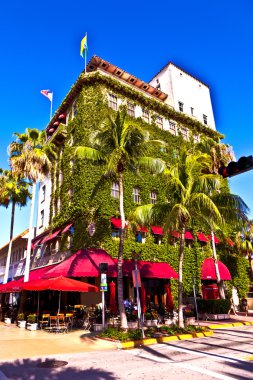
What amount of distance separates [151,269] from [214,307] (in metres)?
5.56

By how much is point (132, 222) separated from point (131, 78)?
19466 mm

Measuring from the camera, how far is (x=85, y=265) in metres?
20.2

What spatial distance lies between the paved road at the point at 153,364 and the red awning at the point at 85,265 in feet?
25.2

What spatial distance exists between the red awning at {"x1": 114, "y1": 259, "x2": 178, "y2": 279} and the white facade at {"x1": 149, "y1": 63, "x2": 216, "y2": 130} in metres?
20.0

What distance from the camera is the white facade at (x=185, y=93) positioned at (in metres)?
37.4

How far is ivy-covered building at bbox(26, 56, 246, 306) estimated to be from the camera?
24.0 metres

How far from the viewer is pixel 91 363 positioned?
10008 millimetres

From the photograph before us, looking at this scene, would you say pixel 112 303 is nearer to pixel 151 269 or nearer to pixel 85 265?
pixel 85 265

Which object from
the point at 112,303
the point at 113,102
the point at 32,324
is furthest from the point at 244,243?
the point at 32,324

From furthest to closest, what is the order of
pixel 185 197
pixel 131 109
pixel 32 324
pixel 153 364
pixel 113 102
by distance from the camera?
1. pixel 131 109
2. pixel 113 102
3. pixel 32 324
4. pixel 185 197
5. pixel 153 364

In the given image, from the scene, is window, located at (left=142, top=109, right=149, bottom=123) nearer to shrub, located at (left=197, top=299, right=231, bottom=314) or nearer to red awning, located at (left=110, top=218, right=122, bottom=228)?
red awning, located at (left=110, top=218, right=122, bottom=228)

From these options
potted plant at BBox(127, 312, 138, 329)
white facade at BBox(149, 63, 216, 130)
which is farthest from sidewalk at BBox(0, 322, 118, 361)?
white facade at BBox(149, 63, 216, 130)

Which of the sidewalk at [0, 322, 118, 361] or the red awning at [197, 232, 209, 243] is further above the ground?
the red awning at [197, 232, 209, 243]

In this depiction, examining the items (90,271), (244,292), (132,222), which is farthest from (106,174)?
(244,292)
